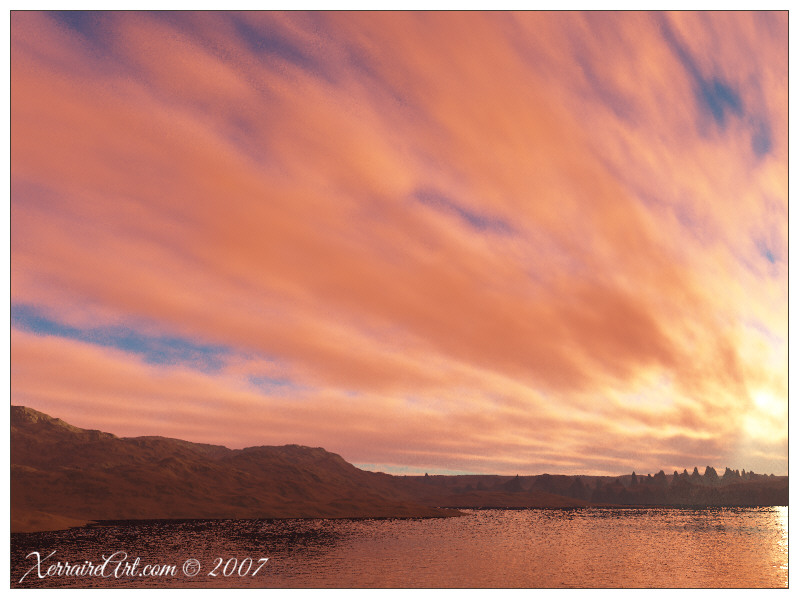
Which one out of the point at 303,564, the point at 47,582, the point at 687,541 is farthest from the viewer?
the point at 687,541

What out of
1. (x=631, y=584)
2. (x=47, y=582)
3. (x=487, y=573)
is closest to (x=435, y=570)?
(x=487, y=573)

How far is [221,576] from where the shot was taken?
8725 centimetres

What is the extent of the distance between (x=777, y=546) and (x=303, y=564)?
135 m

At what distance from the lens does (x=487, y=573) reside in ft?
330

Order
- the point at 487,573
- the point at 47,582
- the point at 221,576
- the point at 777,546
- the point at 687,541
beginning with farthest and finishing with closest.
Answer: the point at 687,541 < the point at 777,546 < the point at 487,573 < the point at 221,576 < the point at 47,582
